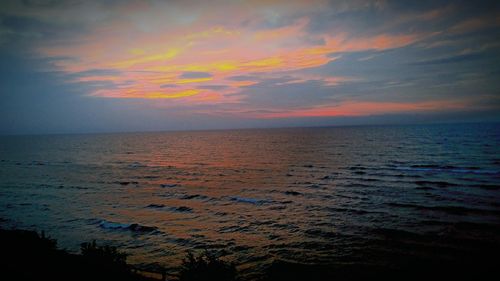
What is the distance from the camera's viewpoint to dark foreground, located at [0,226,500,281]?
11.0 meters

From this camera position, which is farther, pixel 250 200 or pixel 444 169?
pixel 444 169

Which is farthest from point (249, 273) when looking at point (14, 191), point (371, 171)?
point (14, 191)

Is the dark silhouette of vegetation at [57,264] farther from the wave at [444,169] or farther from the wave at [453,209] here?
the wave at [444,169]

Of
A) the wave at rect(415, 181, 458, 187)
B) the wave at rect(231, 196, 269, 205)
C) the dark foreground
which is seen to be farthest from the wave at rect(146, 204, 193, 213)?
the wave at rect(415, 181, 458, 187)

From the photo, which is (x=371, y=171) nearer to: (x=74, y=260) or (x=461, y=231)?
(x=461, y=231)

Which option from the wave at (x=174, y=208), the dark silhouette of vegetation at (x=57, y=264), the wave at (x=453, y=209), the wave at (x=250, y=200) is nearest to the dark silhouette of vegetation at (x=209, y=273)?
the dark silhouette of vegetation at (x=57, y=264)

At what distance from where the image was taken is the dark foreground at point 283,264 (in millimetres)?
11047

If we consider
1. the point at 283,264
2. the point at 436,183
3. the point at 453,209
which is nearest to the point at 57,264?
the point at 283,264

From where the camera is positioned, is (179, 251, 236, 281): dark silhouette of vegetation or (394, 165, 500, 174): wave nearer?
(179, 251, 236, 281): dark silhouette of vegetation

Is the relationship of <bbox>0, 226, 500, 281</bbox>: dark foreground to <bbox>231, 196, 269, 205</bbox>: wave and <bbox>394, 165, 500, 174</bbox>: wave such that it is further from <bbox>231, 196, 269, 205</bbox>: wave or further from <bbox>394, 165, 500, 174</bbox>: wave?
<bbox>394, 165, 500, 174</bbox>: wave

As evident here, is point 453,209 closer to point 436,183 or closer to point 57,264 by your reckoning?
point 436,183

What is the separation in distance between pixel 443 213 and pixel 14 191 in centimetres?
4931

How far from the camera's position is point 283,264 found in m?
15.6

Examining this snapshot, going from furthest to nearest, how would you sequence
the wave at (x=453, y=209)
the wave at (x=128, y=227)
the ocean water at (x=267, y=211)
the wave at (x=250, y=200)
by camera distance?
the wave at (x=250, y=200) → the wave at (x=453, y=209) → the wave at (x=128, y=227) → the ocean water at (x=267, y=211)
